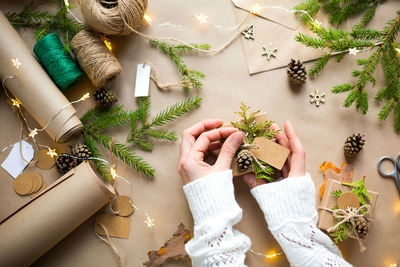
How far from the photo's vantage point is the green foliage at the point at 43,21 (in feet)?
4.28

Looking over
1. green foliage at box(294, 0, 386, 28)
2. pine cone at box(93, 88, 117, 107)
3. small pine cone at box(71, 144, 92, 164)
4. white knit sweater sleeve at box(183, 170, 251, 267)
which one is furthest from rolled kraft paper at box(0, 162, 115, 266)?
green foliage at box(294, 0, 386, 28)

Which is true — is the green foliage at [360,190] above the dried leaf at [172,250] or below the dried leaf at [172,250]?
below

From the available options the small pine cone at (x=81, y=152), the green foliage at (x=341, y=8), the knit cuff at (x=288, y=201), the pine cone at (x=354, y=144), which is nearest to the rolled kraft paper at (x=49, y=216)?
the small pine cone at (x=81, y=152)

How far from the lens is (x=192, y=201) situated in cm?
115

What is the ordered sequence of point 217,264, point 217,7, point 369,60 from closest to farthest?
point 217,264, point 369,60, point 217,7

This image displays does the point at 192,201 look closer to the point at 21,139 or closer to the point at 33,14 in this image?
the point at 21,139

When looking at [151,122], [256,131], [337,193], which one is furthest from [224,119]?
[337,193]

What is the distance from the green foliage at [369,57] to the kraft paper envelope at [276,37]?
7cm

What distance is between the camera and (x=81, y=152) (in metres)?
1.25

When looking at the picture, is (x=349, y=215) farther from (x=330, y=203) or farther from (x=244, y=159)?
(x=244, y=159)

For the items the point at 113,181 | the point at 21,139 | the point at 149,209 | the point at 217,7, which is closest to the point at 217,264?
the point at 149,209

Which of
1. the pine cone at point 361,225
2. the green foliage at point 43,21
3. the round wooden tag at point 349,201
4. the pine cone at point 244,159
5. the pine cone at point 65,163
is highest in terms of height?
the green foliage at point 43,21

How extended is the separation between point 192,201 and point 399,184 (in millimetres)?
891

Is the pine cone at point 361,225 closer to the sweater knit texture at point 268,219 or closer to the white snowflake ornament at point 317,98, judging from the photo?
the sweater knit texture at point 268,219
